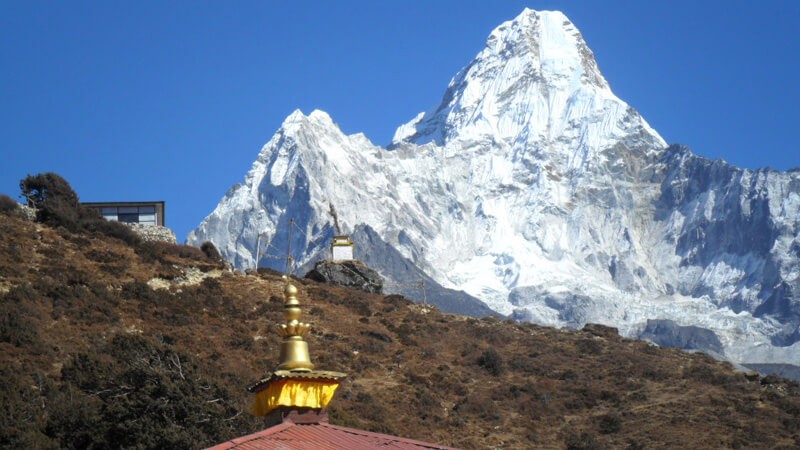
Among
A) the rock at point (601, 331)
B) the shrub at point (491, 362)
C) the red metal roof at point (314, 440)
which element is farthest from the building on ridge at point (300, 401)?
the rock at point (601, 331)

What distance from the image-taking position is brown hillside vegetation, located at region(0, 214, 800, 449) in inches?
1601

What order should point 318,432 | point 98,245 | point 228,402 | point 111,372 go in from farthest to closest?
point 98,245 < point 111,372 < point 228,402 < point 318,432

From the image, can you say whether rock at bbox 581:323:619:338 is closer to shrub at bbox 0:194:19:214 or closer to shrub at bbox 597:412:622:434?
shrub at bbox 597:412:622:434

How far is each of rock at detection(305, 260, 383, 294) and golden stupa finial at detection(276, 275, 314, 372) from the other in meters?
65.3

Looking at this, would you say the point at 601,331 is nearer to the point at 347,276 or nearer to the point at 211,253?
the point at 347,276

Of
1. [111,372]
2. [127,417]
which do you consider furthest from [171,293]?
[127,417]

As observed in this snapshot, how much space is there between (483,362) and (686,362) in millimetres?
12843

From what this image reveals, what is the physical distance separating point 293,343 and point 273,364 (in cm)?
3834

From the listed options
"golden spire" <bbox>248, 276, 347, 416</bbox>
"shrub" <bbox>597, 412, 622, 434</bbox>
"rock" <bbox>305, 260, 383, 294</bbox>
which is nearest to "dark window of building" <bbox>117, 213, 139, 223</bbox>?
"rock" <bbox>305, 260, 383, 294</bbox>

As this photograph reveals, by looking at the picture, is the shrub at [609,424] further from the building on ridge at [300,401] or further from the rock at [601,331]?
the building on ridge at [300,401]

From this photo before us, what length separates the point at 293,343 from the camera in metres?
21.3

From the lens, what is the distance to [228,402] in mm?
42094

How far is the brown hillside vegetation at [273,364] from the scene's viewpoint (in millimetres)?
40656

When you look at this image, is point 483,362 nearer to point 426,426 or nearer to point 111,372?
point 426,426
